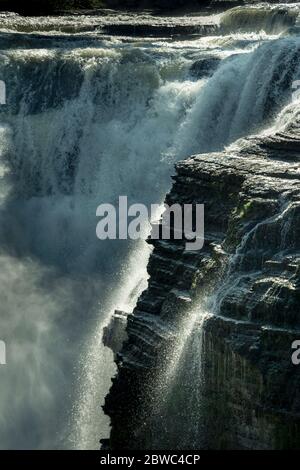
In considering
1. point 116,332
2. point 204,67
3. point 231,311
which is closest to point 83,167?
point 204,67

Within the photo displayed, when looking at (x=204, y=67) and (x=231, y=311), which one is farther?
(x=204, y=67)

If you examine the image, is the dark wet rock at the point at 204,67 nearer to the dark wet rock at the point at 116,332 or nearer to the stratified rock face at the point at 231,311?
the stratified rock face at the point at 231,311

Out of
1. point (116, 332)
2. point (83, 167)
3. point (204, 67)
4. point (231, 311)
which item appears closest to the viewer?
point (231, 311)

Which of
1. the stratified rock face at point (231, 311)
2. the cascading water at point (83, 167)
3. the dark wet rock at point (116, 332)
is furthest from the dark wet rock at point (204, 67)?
the dark wet rock at point (116, 332)

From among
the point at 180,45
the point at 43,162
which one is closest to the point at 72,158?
the point at 43,162

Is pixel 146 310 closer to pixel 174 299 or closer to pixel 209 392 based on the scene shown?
pixel 174 299

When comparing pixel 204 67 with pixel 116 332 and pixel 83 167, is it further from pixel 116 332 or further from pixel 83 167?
pixel 116 332

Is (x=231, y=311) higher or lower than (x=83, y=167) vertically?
lower
